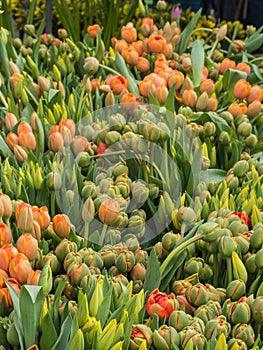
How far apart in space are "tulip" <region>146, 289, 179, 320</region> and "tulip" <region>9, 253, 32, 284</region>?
0.59 feet

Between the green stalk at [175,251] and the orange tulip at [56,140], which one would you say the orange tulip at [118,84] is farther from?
the green stalk at [175,251]

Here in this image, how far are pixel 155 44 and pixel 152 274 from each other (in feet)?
3.30

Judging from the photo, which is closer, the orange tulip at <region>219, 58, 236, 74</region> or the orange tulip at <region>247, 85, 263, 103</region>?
the orange tulip at <region>247, 85, 263, 103</region>

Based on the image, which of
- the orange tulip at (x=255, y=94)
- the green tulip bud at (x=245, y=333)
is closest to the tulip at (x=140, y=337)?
the green tulip bud at (x=245, y=333)

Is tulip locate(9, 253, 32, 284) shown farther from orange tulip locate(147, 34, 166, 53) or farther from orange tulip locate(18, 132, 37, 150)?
orange tulip locate(147, 34, 166, 53)

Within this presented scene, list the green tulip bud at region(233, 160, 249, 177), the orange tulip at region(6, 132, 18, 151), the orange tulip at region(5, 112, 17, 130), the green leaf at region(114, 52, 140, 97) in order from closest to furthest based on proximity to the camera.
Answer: the green tulip bud at region(233, 160, 249, 177), the orange tulip at region(6, 132, 18, 151), the orange tulip at region(5, 112, 17, 130), the green leaf at region(114, 52, 140, 97)

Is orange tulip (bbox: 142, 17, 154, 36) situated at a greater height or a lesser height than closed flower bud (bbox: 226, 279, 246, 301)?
greater

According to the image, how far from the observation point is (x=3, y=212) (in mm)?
1161

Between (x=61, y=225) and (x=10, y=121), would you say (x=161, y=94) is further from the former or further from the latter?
(x=61, y=225)

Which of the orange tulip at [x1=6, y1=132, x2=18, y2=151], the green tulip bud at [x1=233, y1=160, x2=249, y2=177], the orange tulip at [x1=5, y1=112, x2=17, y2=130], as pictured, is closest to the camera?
the green tulip bud at [x1=233, y1=160, x2=249, y2=177]

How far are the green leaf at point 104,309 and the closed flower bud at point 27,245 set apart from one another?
19cm

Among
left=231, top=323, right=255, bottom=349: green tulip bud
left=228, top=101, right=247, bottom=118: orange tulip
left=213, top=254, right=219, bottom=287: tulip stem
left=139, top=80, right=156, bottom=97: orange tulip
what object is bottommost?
left=213, top=254, right=219, bottom=287: tulip stem

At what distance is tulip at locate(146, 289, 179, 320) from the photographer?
0.97 m

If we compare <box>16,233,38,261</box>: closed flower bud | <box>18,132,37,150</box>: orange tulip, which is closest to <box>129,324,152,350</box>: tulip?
<box>16,233,38,261</box>: closed flower bud
